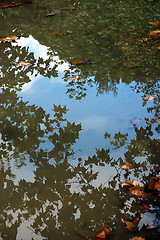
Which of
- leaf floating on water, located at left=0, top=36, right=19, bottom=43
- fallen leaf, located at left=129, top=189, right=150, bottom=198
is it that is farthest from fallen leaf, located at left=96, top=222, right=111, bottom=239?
leaf floating on water, located at left=0, top=36, right=19, bottom=43

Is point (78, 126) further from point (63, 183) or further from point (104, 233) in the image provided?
point (104, 233)

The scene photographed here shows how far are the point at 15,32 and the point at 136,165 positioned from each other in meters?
3.53

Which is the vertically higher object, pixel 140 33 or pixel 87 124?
pixel 140 33

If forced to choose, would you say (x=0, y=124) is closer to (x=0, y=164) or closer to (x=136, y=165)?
(x=0, y=164)

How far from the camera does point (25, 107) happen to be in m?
3.14

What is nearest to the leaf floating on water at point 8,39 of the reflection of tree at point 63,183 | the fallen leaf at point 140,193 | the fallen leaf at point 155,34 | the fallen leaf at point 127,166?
the reflection of tree at point 63,183

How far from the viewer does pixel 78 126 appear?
2770 millimetres

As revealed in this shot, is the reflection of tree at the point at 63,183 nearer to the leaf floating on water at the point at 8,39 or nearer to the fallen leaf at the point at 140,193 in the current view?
the fallen leaf at the point at 140,193

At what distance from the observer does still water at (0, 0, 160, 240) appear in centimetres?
175

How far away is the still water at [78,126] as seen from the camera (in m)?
1.75

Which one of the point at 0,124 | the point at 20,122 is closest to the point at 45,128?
the point at 20,122

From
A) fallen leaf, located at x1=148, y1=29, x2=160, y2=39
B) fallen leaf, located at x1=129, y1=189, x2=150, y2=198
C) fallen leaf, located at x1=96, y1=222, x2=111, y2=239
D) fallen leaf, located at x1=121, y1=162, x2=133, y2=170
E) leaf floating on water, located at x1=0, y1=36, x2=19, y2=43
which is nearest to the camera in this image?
fallen leaf, located at x1=96, y1=222, x2=111, y2=239

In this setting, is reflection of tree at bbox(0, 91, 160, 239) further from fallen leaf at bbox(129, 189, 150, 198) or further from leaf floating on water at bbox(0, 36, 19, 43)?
leaf floating on water at bbox(0, 36, 19, 43)

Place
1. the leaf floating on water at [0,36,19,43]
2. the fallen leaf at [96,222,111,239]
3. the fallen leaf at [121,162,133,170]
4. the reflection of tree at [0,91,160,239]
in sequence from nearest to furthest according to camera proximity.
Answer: the fallen leaf at [96,222,111,239] < the reflection of tree at [0,91,160,239] < the fallen leaf at [121,162,133,170] < the leaf floating on water at [0,36,19,43]
